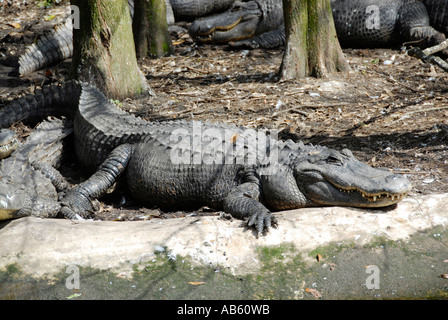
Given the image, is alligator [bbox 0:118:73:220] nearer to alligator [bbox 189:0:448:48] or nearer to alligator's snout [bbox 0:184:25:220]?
alligator's snout [bbox 0:184:25:220]

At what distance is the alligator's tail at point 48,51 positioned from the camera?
8426 mm

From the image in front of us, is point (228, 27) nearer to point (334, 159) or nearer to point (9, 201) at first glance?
point (334, 159)

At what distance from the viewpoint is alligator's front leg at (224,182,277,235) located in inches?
147

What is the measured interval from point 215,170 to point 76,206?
54.5 inches

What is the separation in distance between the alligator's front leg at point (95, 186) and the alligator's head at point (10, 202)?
0.71 metres

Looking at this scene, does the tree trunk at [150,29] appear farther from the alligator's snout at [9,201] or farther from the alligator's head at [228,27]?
the alligator's snout at [9,201]

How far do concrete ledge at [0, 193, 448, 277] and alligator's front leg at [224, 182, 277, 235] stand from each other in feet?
0.27

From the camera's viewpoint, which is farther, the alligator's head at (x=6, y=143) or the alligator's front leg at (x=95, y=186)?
the alligator's head at (x=6, y=143)

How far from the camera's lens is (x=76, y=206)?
4793mm

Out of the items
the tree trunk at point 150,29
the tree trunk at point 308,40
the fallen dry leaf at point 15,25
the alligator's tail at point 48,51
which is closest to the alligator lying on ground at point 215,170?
the tree trunk at point 308,40

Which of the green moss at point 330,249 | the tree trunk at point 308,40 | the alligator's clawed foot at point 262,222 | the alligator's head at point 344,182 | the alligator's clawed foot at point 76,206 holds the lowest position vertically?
the alligator's clawed foot at point 76,206

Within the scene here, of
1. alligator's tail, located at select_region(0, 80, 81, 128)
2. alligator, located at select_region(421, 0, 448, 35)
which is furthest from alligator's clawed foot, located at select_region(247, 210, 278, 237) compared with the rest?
alligator, located at select_region(421, 0, 448, 35)

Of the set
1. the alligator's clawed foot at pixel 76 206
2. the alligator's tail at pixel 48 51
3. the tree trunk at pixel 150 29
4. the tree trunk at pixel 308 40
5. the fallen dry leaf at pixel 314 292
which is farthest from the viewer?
the tree trunk at pixel 150 29
